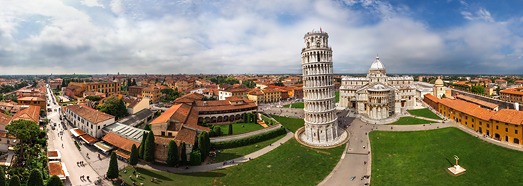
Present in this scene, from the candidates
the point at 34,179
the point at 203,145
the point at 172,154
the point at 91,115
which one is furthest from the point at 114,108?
the point at 34,179

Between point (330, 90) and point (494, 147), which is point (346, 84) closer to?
point (330, 90)

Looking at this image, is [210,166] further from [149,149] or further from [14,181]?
[14,181]

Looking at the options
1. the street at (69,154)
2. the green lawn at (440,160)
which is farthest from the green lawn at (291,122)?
the street at (69,154)

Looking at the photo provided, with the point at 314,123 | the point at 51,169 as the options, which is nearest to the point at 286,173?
the point at 314,123

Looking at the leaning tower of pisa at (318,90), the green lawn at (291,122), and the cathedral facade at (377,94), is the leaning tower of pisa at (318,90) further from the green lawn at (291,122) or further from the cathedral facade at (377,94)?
the cathedral facade at (377,94)

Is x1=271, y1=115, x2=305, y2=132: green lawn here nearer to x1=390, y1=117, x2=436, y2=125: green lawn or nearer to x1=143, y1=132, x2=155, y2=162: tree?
x1=390, y1=117, x2=436, y2=125: green lawn
